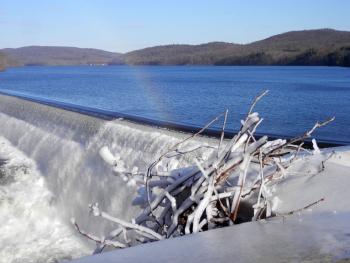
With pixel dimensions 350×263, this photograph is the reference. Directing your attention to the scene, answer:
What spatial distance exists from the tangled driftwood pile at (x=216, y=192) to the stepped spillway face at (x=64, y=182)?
405 cm

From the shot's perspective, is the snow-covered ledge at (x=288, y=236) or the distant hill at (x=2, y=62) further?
the distant hill at (x=2, y=62)

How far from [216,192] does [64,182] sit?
7.88m

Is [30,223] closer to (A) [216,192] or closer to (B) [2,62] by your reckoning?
(A) [216,192]

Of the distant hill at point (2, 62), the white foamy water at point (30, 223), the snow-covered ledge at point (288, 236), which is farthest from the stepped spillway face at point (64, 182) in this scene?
the distant hill at point (2, 62)

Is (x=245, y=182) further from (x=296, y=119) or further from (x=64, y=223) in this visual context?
(x=296, y=119)

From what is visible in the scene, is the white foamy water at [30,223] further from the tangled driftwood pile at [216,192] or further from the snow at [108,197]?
the tangled driftwood pile at [216,192]

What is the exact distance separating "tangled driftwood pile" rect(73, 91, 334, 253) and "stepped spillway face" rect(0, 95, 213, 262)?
13.3ft

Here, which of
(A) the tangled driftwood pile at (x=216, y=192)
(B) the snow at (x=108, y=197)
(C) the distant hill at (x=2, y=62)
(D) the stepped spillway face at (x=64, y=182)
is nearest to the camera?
(B) the snow at (x=108, y=197)

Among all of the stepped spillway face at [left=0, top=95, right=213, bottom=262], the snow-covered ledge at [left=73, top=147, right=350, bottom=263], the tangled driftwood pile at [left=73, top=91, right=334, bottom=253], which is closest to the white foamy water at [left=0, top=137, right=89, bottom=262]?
the stepped spillway face at [left=0, top=95, right=213, bottom=262]

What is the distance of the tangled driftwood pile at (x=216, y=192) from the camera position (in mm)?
2430

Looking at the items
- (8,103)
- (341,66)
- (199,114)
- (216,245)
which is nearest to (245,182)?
(216,245)

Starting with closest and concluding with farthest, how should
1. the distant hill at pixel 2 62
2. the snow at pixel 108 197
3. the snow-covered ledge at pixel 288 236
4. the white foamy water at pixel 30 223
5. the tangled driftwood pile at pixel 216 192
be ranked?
the snow-covered ledge at pixel 288 236 < the snow at pixel 108 197 < the tangled driftwood pile at pixel 216 192 < the white foamy water at pixel 30 223 < the distant hill at pixel 2 62

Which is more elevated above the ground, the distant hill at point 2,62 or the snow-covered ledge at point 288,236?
the snow-covered ledge at point 288,236

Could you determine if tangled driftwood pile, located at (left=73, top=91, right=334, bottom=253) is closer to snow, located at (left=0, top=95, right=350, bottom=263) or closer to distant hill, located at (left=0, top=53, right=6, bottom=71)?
snow, located at (left=0, top=95, right=350, bottom=263)
